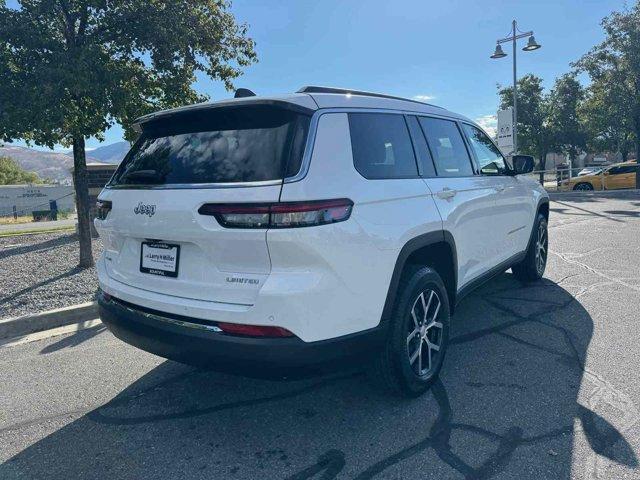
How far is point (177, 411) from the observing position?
3.11 m

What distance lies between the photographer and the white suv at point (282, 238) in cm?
237

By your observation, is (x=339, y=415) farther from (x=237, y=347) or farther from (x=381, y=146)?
(x=381, y=146)

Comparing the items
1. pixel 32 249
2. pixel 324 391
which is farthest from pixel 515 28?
pixel 324 391

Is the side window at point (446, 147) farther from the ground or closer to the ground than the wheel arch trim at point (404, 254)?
farther from the ground

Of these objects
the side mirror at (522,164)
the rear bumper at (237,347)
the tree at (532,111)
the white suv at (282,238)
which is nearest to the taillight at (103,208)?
the white suv at (282,238)

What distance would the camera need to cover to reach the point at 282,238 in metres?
2.31

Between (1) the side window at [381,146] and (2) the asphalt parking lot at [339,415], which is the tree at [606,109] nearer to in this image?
(2) the asphalt parking lot at [339,415]

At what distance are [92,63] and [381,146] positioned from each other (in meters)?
4.03

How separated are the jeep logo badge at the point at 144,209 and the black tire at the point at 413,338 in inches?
59.9

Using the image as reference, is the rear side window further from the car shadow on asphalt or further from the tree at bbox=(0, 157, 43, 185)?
the tree at bbox=(0, 157, 43, 185)

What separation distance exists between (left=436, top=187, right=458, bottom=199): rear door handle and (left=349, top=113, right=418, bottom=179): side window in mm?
265

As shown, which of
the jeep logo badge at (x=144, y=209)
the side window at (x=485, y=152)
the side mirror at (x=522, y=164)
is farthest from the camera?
the side mirror at (x=522, y=164)

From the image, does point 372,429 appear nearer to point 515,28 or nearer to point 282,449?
point 282,449

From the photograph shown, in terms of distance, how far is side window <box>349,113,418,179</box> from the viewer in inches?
111
